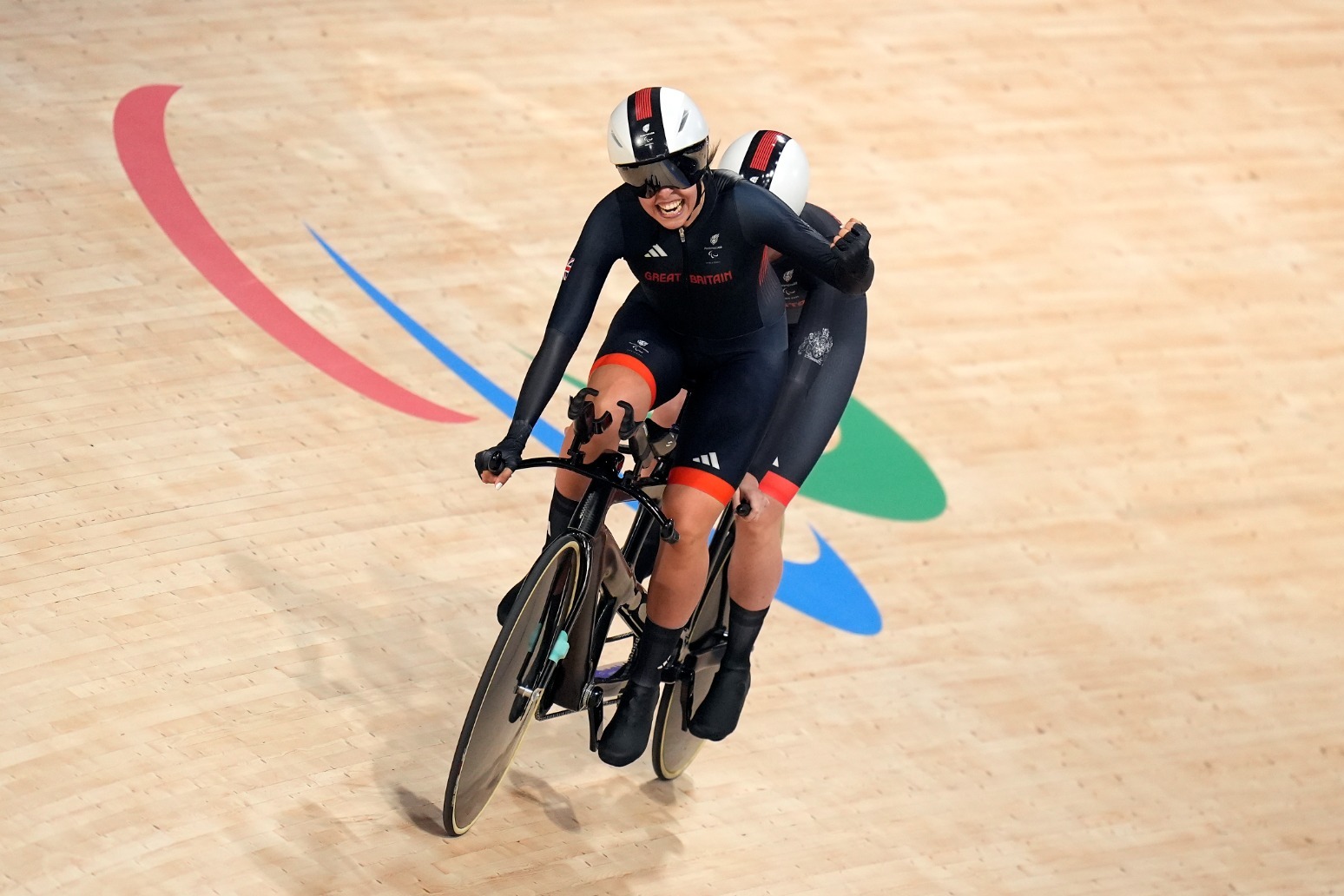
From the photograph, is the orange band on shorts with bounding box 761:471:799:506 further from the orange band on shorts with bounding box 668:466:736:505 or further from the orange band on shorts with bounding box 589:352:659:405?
the orange band on shorts with bounding box 589:352:659:405

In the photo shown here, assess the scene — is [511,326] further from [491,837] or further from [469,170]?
[491,837]

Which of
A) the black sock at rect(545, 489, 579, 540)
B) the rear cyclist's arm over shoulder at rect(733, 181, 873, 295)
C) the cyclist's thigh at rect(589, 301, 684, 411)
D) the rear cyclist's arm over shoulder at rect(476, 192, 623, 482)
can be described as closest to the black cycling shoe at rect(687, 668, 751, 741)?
the black sock at rect(545, 489, 579, 540)

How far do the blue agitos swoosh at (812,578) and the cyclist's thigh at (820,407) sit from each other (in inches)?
61.6

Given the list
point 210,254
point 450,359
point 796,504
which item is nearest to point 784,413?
point 796,504

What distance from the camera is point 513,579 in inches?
203

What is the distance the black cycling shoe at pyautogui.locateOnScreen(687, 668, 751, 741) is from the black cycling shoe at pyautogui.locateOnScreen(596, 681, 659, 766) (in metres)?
0.32

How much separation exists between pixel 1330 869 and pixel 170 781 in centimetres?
353

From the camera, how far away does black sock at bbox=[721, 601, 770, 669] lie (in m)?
4.07

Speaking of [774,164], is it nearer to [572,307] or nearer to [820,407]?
[820,407]

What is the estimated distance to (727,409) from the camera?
3582mm

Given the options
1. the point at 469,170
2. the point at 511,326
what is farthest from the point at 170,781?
the point at 469,170

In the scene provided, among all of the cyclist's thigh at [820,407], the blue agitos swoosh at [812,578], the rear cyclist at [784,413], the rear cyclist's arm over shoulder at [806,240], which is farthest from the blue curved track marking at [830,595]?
the rear cyclist's arm over shoulder at [806,240]

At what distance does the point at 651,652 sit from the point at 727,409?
0.67 meters

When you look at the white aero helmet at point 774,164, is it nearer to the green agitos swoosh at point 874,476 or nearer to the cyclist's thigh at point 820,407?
the cyclist's thigh at point 820,407
